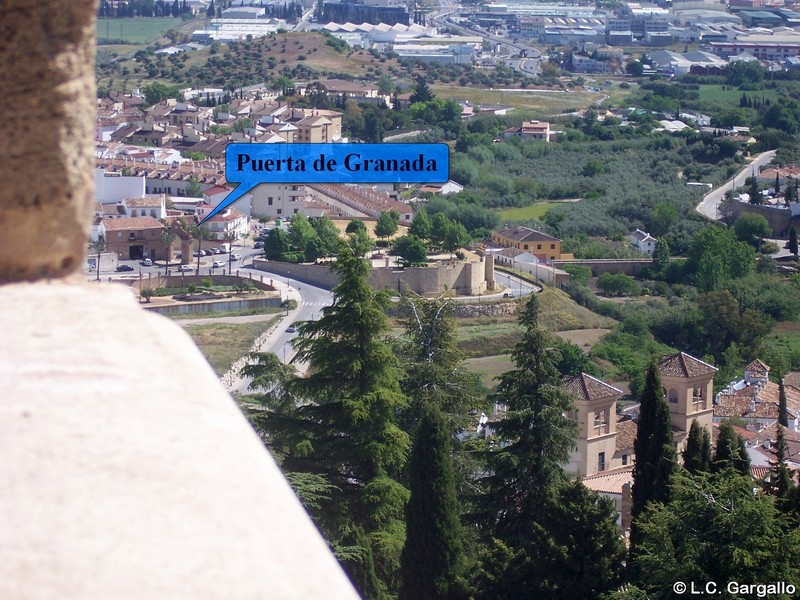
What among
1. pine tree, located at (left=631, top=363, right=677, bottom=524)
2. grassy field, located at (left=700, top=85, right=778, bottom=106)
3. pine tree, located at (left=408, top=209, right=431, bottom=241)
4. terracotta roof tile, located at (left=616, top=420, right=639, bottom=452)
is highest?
pine tree, located at (left=631, top=363, right=677, bottom=524)

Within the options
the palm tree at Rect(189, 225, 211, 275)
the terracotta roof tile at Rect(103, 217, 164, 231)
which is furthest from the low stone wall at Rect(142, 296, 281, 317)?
the terracotta roof tile at Rect(103, 217, 164, 231)

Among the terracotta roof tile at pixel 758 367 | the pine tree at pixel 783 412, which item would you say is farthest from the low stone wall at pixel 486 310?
the pine tree at pixel 783 412

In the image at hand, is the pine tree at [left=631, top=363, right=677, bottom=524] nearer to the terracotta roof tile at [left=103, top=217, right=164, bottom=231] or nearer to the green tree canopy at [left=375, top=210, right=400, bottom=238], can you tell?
the terracotta roof tile at [left=103, top=217, right=164, bottom=231]

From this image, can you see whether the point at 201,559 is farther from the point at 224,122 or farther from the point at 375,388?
the point at 224,122

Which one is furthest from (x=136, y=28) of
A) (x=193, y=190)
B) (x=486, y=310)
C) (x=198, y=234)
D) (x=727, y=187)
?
(x=486, y=310)

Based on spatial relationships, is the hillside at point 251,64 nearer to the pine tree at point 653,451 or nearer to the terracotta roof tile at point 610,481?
the terracotta roof tile at point 610,481
